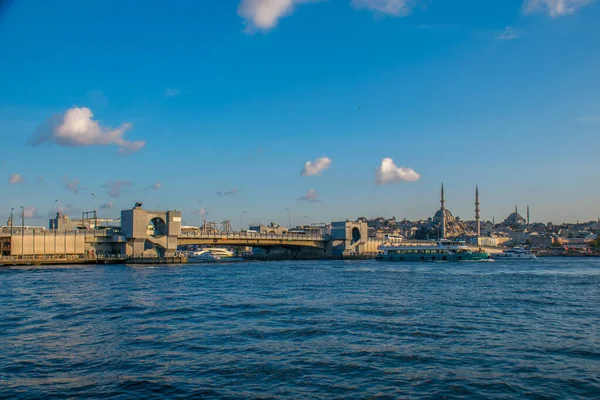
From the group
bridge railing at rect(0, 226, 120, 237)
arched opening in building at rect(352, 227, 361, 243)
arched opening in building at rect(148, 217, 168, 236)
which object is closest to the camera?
bridge railing at rect(0, 226, 120, 237)

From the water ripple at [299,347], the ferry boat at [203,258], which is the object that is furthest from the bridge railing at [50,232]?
the water ripple at [299,347]

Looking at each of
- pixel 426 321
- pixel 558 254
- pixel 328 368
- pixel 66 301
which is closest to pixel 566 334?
pixel 426 321

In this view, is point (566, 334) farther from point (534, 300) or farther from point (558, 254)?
point (558, 254)

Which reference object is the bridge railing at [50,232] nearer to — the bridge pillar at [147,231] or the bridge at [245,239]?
the bridge pillar at [147,231]

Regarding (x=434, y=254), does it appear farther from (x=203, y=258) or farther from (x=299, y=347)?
(x=299, y=347)

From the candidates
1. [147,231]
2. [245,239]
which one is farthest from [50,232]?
[245,239]

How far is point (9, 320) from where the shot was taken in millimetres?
24312

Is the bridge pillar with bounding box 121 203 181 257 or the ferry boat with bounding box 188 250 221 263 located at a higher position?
the bridge pillar with bounding box 121 203 181 257

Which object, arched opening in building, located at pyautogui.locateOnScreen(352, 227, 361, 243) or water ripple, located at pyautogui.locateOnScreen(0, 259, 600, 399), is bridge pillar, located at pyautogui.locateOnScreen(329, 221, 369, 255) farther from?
water ripple, located at pyautogui.locateOnScreen(0, 259, 600, 399)

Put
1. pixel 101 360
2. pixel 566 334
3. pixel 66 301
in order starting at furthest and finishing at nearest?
pixel 66 301 → pixel 566 334 → pixel 101 360

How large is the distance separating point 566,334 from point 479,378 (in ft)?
26.4

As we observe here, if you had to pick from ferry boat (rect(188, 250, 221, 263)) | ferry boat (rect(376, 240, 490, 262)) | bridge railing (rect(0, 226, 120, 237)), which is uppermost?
bridge railing (rect(0, 226, 120, 237))

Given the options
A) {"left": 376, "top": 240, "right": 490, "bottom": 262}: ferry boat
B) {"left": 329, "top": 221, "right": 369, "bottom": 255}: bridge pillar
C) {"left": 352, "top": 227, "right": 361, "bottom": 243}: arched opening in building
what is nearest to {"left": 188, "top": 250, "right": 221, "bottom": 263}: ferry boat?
{"left": 329, "top": 221, "right": 369, "bottom": 255}: bridge pillar

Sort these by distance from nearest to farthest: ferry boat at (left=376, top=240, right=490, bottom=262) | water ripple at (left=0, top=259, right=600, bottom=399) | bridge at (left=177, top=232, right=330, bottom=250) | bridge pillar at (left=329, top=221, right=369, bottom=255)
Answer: water ripple at (left=0, top=259, right=600, bottom=399) → bridge at (left=177, top=232, right=330, bottom=250) → ferry boat at (left=376, top=240, right=490, bottom=262) → bridge pillar at (left=329, top=221, right=369, bottom=255)
